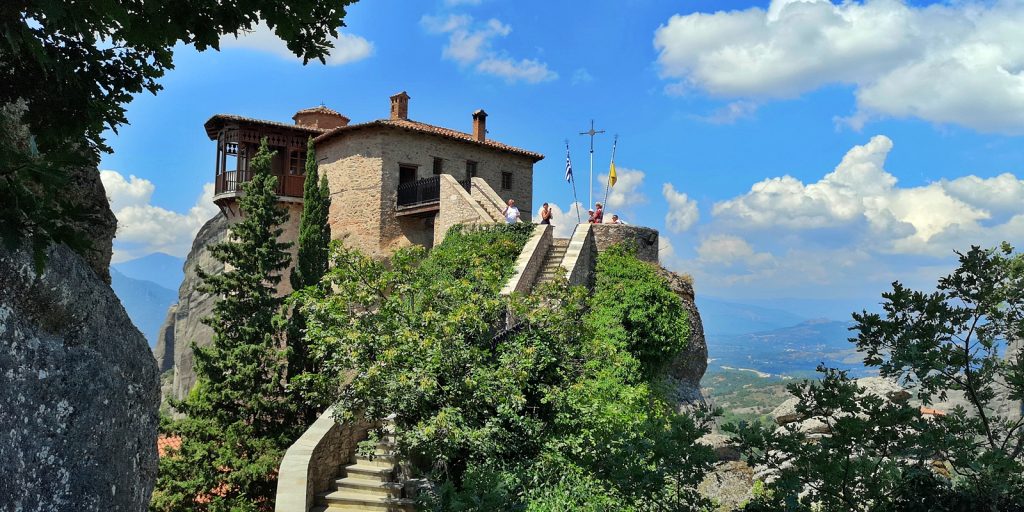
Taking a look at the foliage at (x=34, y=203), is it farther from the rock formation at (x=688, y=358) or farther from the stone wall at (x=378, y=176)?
the stone wall at (x=378, y=176)

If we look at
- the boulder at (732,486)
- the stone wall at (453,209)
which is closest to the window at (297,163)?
the stone wall at (453,209)

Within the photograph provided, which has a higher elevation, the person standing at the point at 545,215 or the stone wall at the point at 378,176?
the stone wall at the point at 378,176

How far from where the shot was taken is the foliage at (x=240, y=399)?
1500 cm

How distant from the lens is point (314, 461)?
41.5 ft

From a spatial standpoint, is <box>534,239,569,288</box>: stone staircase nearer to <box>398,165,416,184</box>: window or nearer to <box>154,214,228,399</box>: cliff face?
<box>398,165,416,184</box>: window

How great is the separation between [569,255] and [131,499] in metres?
15.6

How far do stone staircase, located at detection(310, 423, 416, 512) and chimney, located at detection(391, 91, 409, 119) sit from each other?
1852cm

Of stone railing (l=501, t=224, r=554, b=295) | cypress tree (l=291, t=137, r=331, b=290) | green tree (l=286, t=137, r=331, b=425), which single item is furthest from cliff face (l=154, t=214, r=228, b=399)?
stone railing (l=501, t=224, r=554, b=295)

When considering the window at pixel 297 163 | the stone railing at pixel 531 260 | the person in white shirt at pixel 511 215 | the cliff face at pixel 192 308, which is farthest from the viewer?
the cliff face at pixel 192 308

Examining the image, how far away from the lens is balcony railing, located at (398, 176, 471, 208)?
86.1 feet

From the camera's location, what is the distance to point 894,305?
21.7ft

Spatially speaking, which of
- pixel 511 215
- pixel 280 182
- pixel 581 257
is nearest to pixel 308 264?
pixel 511 215

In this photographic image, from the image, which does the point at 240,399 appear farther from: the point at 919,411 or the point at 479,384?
the point at 919,411

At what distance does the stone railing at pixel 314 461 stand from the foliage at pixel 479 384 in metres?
1.03
